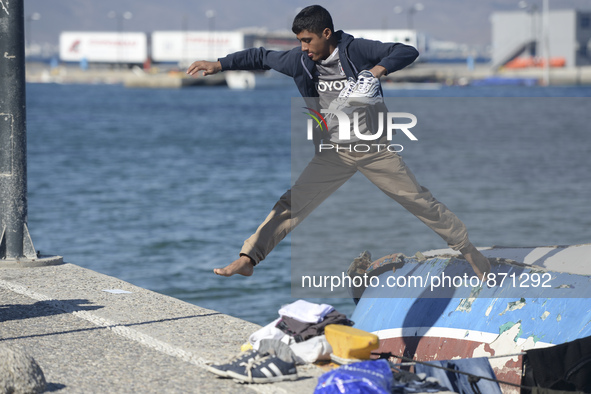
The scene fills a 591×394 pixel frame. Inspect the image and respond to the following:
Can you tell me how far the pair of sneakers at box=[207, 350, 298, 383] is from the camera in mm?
4648

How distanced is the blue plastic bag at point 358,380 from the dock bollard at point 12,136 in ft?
13.9

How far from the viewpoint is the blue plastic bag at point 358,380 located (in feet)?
→ 13.8

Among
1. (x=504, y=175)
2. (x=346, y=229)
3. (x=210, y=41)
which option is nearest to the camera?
(x=346, y=229)

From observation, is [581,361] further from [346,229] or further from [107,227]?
[107,227]

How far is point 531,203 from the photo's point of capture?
942 inches

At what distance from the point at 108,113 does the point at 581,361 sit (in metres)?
72.5

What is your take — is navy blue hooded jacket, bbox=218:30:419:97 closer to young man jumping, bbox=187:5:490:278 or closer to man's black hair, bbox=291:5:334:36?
young man jumping, bbox=187:5:490:278

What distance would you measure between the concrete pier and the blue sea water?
206 inches

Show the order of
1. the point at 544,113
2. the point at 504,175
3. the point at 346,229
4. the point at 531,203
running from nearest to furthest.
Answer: the point at 346,229, the point at 531,203, the point at 504,175, the point at 544,113

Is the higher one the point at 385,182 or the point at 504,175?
the point at 385,182

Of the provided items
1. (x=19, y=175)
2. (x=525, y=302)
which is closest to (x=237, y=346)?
(x=525, y=302)

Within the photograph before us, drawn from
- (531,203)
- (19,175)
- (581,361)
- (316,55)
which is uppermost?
(316,55)

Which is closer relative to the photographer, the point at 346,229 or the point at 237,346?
the point at 237,346

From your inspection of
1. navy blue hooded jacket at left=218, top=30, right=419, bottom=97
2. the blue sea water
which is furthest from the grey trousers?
the blue sea water
